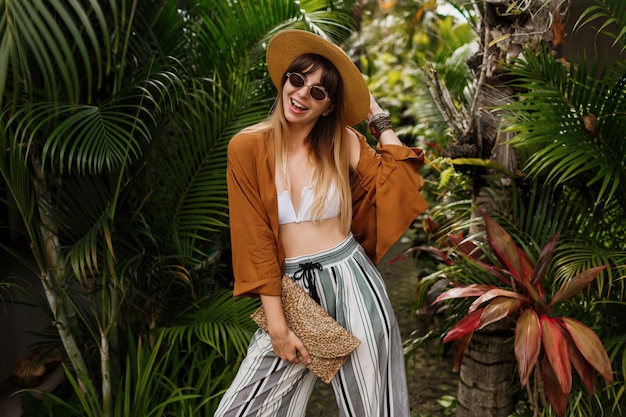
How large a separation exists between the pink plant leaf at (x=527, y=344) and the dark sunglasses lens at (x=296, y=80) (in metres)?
1.21

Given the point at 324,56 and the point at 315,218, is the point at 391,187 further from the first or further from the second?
the point at 324,56

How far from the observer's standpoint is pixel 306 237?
196cm

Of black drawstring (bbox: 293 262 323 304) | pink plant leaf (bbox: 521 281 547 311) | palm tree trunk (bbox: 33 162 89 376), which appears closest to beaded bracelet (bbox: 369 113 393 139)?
black drawstring (bbox: 293 262 323 304)

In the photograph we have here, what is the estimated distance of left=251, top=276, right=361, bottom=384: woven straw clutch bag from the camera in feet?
6.21

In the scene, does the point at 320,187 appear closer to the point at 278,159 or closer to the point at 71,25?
the point at 278,159

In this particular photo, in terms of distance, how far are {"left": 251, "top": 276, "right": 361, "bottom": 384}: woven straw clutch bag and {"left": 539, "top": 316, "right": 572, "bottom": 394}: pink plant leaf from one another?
2.47ft

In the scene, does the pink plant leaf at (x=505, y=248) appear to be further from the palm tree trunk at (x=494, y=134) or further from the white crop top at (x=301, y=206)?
the white crop top at (x=301, y=206)

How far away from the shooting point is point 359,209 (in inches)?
82.6

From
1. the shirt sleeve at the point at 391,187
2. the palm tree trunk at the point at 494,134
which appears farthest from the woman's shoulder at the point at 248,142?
the palm tree trunk at the point at 494,134

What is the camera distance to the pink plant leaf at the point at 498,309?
2226mm

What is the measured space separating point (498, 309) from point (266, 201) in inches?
39.8

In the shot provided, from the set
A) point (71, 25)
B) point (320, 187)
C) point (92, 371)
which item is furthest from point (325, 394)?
point (71, 25)

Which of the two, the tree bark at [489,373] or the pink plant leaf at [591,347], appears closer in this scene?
the pink plant leaf at [591,347]

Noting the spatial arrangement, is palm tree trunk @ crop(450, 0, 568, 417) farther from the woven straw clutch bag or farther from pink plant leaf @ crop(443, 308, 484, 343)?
the woven straw clutch bag
